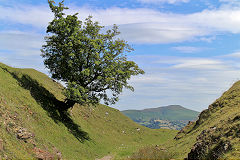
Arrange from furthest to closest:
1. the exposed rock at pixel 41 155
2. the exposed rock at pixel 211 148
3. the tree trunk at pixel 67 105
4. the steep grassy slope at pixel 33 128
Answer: the tree trunk at pixel 67 105 → the exposed rock at pixel 41 155 → the steep grassy slope at pixel 33 128 → the exposed rock at pixel 211 148

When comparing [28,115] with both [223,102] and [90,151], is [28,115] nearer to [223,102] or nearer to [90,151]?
[90,151]

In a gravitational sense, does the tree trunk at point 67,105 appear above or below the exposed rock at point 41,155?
above

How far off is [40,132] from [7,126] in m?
7.79

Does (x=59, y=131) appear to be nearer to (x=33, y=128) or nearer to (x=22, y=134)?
(x=33, y=128)

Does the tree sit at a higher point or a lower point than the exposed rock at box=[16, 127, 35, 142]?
higher

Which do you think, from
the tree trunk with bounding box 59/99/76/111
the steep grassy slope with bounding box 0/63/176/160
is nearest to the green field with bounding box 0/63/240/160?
the steep grassy slope with bounding box 0/63/176/160

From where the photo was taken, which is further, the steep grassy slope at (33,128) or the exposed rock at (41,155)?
the exposed rock at (41,155)

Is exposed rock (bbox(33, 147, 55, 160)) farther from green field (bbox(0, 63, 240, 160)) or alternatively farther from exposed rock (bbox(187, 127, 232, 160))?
exposed rock (bbox(187, 127, 232, 160))

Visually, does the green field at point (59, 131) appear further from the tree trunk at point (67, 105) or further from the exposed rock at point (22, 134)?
the tree trunk at point (67, 105)

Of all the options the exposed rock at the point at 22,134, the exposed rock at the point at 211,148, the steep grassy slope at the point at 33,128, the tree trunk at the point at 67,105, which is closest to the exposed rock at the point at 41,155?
the steep grassy slope at the point at 33,128

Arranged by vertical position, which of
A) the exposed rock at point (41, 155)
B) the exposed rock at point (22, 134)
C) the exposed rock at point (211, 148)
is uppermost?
the exposed rock at point (211, 148)

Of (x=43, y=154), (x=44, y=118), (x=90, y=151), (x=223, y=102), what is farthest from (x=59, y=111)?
(x=223, y=102)

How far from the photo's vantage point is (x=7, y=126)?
19766 mm

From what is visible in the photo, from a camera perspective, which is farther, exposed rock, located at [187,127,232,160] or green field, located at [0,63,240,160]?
green field, located at [0,63,240,160]
